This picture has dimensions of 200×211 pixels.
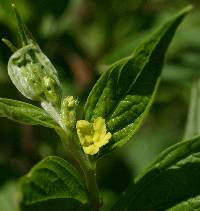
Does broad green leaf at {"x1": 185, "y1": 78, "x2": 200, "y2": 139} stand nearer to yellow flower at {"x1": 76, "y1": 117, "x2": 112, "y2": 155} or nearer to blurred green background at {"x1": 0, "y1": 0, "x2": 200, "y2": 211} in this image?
blurred green background at {"x1": 0, "y1": 0, "x2": 200, "y2": 211}

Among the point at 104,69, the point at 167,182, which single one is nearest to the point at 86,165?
the point at 167,182

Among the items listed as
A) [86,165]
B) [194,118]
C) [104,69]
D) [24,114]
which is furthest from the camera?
[104,69]

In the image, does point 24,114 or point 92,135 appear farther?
point 92,135

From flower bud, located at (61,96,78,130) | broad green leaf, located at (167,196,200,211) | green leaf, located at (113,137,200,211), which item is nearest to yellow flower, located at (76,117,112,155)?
flower bud, located at (61,96,78,130)

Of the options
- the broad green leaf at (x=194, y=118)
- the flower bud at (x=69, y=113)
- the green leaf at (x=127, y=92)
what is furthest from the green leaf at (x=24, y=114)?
the broad green leaf at (x=194, y=118)

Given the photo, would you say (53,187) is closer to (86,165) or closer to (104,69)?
(86,165)

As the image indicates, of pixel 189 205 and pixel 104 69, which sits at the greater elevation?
pixel 189 205
